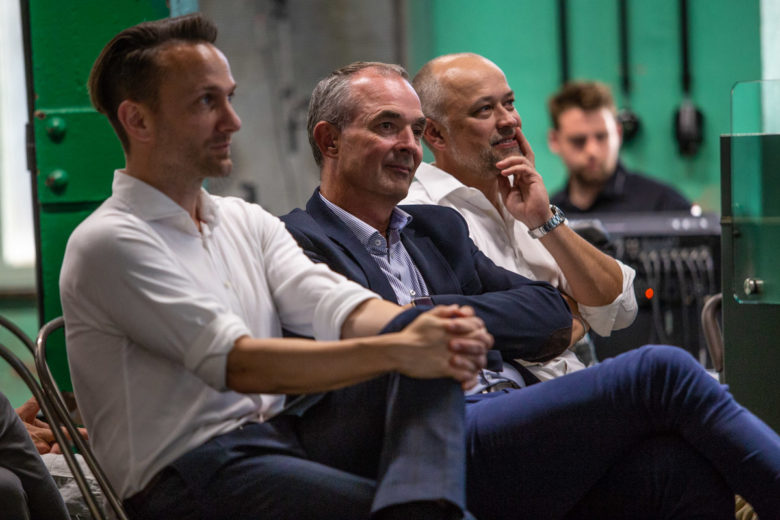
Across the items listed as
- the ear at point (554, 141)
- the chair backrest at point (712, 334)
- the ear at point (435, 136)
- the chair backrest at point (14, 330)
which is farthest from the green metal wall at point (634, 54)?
the chair backrest at point (14, 330)

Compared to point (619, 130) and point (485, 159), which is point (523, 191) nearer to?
point (485, 159)

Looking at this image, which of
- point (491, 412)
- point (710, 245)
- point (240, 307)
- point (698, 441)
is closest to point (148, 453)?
point (240, 307)

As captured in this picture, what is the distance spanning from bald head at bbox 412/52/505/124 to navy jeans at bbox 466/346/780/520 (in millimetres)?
1200

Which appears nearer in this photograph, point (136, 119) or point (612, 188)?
point (136, 119)

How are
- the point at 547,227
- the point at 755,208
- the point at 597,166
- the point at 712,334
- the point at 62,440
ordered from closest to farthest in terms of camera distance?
the point at 62,440, the point at 547,227, the point at 755,208, the point at 712,334, the point at 597,166

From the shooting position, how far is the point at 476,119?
2701 millimetres

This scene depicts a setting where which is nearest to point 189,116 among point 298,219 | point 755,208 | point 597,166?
point 298,219

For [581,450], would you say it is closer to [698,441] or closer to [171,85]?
[698,441]

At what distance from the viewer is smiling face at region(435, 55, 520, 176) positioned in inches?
106

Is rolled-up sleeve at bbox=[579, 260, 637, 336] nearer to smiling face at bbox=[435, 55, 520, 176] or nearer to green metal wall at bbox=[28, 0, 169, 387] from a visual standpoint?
smiling face at bbox=[435, 55, 520, 176]

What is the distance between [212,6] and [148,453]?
4.28 metres

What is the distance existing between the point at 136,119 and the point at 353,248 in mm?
587

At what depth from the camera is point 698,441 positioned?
65.9 inches

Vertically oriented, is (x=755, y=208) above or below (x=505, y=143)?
below
